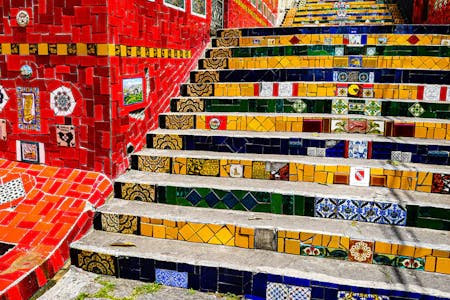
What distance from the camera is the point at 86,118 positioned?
3.35 meters

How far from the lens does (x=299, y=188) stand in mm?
3076

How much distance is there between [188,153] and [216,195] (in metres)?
0.70

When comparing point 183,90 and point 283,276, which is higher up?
point 183,90

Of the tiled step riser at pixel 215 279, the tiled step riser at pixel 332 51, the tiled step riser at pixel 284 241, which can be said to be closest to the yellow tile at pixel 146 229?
the tiled step riser at pixel 284 241

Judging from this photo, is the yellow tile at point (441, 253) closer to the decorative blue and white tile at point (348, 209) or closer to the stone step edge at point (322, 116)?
the decorative blue and white tile at point (348, 209)

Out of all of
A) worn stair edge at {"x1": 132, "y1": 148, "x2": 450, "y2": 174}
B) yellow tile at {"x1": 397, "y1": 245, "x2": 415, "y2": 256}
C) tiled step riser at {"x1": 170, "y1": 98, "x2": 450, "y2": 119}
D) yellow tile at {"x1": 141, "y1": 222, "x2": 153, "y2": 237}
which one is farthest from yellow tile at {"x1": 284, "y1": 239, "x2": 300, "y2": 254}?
tiled step riser at {"x1": 170, "y1": 98, "x2": 450, "y2": 119}

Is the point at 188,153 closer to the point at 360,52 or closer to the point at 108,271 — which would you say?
the point at 108,271

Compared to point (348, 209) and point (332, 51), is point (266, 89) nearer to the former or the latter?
point (332, 51)

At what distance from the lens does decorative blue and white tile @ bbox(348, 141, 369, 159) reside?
3400 millimetres

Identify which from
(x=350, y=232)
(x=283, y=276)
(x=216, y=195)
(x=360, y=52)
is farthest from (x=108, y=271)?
(x=360, y=52)

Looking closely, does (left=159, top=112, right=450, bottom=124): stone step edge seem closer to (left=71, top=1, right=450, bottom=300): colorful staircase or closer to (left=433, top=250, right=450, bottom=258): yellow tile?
(left=71, top=1, right=450, bottom=300): colorful staircase

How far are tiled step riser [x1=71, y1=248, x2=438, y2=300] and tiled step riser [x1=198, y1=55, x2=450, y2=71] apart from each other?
2975 mm

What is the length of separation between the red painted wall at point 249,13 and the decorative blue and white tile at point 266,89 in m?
2.76

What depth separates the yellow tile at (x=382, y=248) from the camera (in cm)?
252
